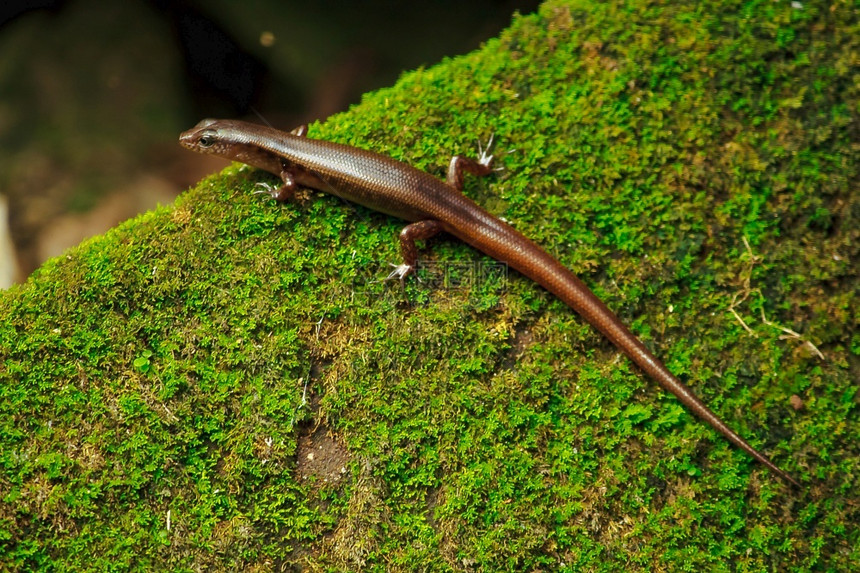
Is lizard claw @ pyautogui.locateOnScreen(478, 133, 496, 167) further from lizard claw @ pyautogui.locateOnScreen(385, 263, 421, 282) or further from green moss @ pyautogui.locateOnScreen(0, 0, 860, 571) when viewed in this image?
lizard claw @ pyautogui.locateOnScreen(385, 263, 421, 282)

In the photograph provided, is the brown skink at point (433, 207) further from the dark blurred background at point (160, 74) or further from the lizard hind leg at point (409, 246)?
the dark blurred background at point (160, 74)

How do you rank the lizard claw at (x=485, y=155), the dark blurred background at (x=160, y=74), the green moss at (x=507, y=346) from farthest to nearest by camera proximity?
the dark blurred background at (x=160, y=74) → the lizard claw at (x=485, y=155) → the green moss at (x=507, y=346)

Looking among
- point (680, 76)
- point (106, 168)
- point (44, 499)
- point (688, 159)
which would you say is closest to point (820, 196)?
point (688, 159)

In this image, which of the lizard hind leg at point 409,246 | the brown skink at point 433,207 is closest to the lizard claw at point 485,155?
the brown skink at point 433,207

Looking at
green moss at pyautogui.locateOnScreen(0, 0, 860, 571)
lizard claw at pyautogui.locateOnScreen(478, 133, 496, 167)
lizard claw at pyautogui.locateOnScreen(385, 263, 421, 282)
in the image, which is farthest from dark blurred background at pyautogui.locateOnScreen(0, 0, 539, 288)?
lizard claw at pyautogui.locateOnScreen(385, 263, 421, 282)

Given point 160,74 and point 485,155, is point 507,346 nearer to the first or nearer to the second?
point 485,155

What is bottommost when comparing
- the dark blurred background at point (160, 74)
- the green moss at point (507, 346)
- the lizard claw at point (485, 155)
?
the green moss at point (507, 346)
